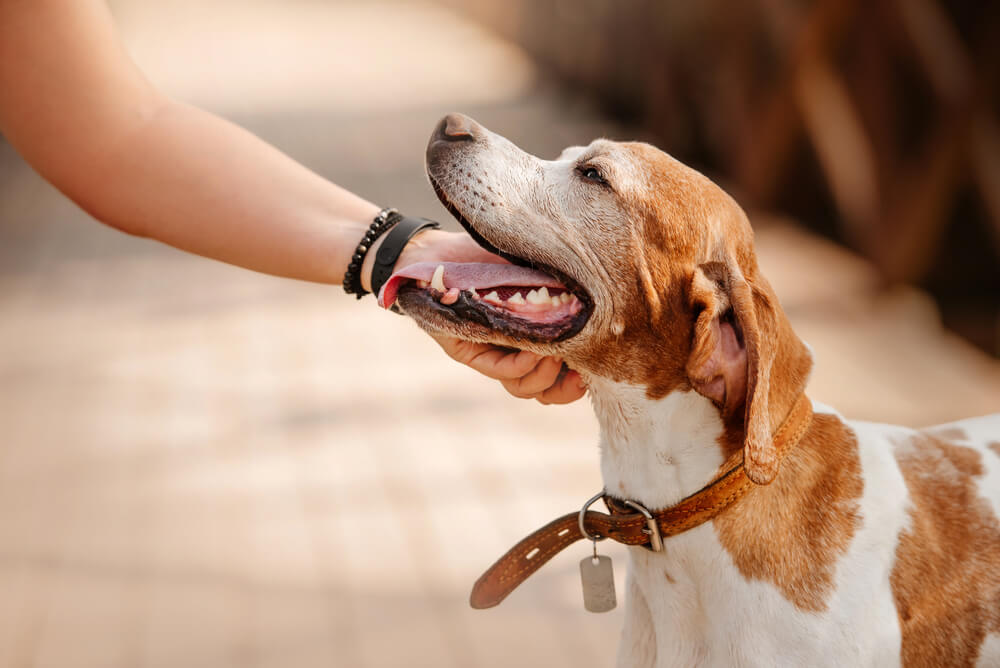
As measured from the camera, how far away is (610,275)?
6.51 feet

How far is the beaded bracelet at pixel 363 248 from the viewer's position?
7.37ft

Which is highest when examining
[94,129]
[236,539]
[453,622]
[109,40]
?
[109,40]

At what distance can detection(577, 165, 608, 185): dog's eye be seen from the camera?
2.04 meters

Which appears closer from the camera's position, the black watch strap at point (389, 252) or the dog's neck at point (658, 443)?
the dog's neck at point (658, 443)

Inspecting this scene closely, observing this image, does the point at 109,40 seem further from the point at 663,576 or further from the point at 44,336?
the point at 44,336

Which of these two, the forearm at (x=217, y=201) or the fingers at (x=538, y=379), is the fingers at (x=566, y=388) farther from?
the forearm at (x=217, y=201)

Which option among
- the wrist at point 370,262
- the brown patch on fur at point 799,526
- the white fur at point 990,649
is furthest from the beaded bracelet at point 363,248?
the white fur at point 990,649

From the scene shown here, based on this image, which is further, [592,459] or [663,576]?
[592,459]

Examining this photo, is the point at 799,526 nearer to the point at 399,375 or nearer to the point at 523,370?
the point at 523,370

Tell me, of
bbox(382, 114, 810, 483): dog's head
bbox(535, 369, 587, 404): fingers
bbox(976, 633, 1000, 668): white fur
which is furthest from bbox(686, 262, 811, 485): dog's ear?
bbox(976, 633, 1000, 668): white fur

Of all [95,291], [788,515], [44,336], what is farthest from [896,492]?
[95,291]

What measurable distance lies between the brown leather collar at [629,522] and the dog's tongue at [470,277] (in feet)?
1.49

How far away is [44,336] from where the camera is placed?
5070 millimetres

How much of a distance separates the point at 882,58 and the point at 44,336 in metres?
4.67
